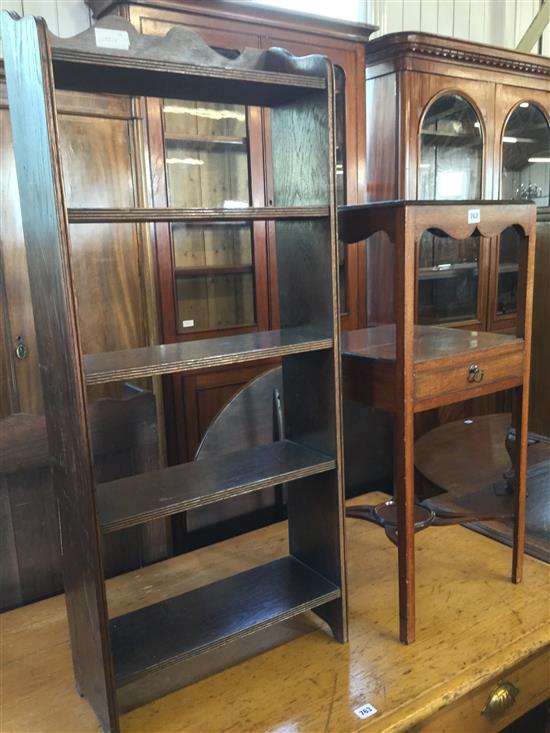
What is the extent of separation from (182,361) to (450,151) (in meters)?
2.40

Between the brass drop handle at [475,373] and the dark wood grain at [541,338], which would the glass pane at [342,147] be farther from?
the brass drop handle at [475,373]

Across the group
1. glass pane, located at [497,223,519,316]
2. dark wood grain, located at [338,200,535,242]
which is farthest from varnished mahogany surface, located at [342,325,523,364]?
glass pane, located at [497,223,519,316]

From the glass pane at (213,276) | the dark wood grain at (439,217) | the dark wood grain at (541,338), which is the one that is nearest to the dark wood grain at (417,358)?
the dark wood grain at (439,217)

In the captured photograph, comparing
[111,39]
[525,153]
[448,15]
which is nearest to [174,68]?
[111,39]

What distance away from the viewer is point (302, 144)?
1.41 metres

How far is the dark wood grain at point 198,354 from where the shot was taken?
1127 mm

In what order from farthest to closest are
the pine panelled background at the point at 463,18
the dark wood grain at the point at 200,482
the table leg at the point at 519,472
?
the pine panelled background at the point at 463,18 → the table leg at the point at 519,472 → the dark wood grain at the point at 200,482

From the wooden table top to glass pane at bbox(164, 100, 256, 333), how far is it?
110 centimetres

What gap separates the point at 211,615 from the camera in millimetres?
1395

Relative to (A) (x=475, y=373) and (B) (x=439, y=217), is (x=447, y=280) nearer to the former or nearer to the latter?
(A) (x=475, y=373)

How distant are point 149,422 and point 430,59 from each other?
2.12 metres

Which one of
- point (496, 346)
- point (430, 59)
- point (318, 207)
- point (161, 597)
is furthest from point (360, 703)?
point (430, 59)

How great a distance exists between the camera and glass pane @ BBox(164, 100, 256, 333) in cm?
247

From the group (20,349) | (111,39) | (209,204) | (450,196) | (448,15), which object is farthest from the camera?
(448,15)
